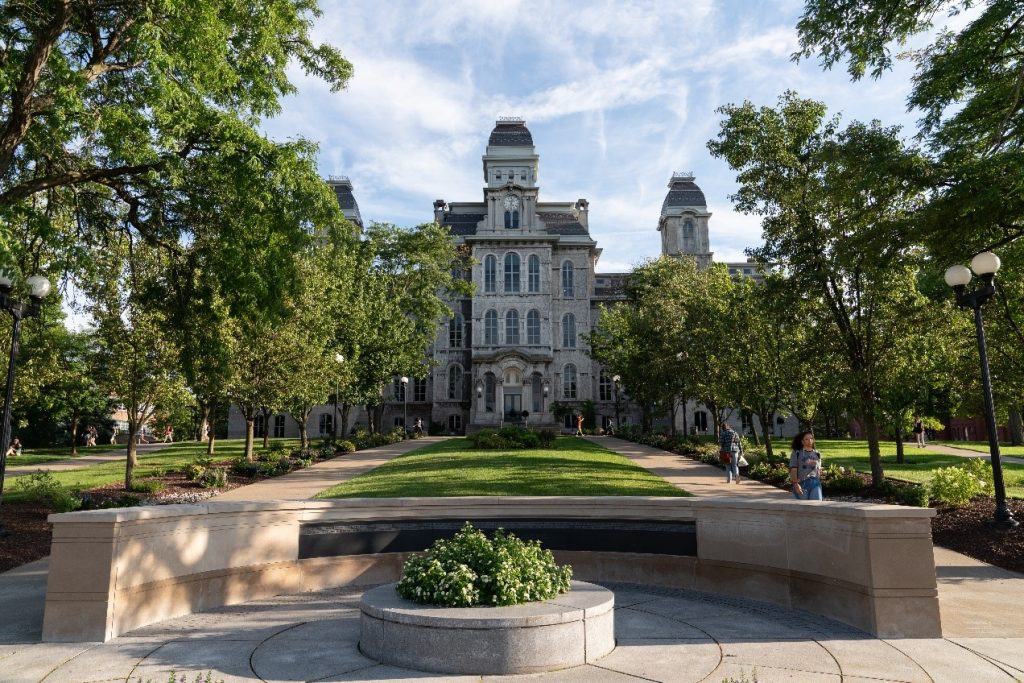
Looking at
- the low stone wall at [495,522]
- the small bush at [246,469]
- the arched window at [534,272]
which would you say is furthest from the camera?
the arched window at [534,272]

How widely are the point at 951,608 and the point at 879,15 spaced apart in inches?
425

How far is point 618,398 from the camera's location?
54.6m

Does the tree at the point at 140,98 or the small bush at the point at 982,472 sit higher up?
the tree at the point at 140,98

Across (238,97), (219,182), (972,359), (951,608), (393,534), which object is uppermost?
(238,97)

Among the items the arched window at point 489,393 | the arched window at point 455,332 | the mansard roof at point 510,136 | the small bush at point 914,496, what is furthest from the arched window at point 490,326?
the small bush at point 914,496

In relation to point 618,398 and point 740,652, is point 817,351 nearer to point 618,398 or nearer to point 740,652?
point 740,652

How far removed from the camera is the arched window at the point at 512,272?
5612 centimetres

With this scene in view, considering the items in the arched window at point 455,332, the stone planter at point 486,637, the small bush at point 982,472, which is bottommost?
the stone planter at point 486,637

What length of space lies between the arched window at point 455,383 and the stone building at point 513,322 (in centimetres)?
9

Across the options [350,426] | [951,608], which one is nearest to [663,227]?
[350,426]

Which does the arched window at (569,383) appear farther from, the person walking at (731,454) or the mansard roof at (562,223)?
the person walking at (731,454)

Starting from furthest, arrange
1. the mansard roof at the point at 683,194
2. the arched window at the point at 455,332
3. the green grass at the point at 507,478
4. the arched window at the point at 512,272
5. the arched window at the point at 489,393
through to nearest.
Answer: the mansard roof at the point at 683,194 → the arched window at the point at 455,332 → the arched window at the point at 512,272 → the arched window at the point at 489,393 → the green grass at the point at 507,478

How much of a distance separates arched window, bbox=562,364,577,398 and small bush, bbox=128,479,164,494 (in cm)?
4125

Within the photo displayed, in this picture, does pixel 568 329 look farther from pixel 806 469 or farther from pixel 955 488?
pixel 806 469
